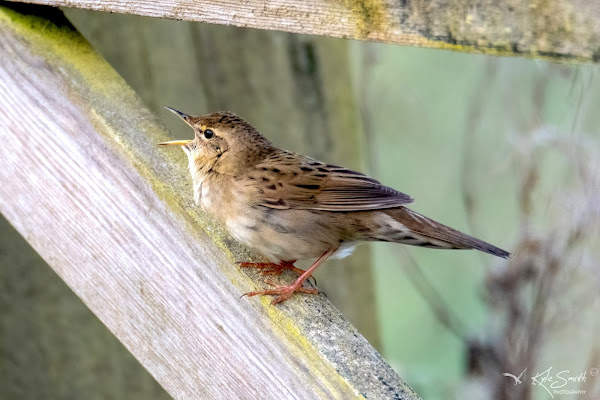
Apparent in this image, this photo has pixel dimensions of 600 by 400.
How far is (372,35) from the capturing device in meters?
1.36

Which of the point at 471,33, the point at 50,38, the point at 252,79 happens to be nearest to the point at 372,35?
the point at 471,33

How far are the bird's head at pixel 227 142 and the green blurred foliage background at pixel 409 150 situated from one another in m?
0.29

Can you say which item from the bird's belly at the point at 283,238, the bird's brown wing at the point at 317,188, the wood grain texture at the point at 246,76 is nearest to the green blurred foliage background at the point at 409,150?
the wood grain texture at the point at 246,76

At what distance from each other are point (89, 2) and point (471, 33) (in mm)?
1187

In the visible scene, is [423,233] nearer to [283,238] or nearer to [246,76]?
[283,238]

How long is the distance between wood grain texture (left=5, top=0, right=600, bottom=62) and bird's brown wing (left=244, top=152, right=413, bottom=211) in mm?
1005

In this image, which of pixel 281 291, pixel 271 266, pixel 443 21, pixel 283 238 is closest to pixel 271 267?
pixel 271 266

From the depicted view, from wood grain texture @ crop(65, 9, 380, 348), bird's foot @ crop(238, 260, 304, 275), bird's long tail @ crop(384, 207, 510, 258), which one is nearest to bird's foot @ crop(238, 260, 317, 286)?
bird's foot @ crop(238, 260, 304, 275)

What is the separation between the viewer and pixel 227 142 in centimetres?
289

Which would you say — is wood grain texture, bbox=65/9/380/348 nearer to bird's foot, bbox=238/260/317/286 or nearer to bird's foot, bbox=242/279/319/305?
bird's foot, bbox=238/260/317/286

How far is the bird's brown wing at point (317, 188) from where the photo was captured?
265 cm

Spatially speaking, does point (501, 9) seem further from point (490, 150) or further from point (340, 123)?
point (490, 150)

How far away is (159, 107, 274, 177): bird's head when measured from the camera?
9.25 feet
